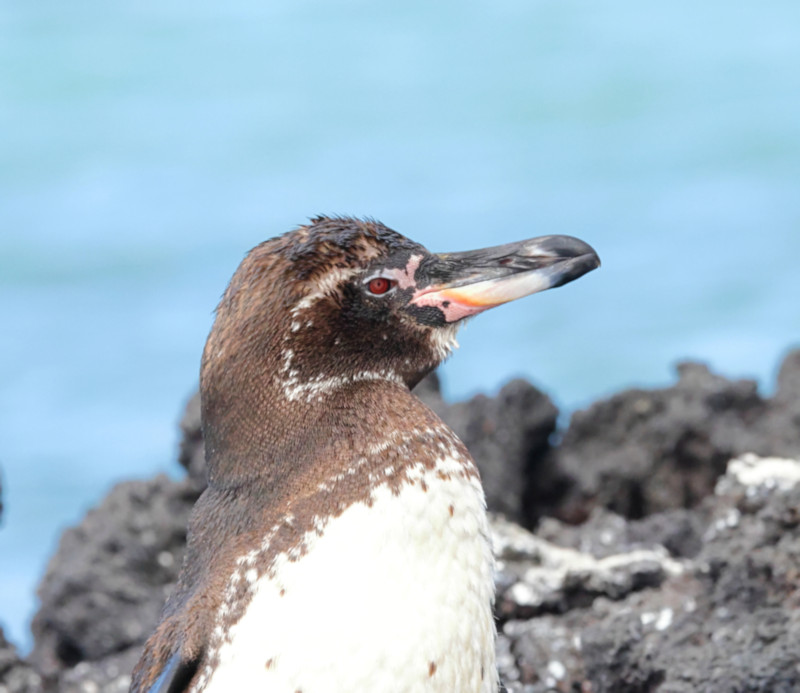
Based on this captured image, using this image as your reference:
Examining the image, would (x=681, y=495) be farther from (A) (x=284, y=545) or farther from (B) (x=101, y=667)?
(A) (x=284, y=545)

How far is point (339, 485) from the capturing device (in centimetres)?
315

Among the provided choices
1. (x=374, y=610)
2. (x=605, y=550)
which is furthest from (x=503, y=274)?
(x=605, y=550)

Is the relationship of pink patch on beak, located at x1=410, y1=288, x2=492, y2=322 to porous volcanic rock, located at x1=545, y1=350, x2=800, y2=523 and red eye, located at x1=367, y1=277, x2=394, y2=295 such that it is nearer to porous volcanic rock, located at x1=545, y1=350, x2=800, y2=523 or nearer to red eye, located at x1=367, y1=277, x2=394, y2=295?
red eye, located at x1=367, y1=277, x2=394, y2=295

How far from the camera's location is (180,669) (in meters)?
3.05

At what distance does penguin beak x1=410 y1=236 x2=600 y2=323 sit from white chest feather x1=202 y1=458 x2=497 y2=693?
0.55 metres

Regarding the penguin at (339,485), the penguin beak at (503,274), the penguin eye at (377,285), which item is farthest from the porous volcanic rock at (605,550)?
Answer: the penguin eye at (377,285)

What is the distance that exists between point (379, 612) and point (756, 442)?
15.3 feet

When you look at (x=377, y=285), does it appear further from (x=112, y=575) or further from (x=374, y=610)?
(x=112, y=575)

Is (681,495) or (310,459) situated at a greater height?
(310,459)

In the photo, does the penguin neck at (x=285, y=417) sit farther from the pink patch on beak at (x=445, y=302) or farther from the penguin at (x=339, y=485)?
the pink patch on beak at (x=445, y=302)

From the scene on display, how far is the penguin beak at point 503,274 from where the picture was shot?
339cm

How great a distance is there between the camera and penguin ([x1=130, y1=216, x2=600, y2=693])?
3023 millimetres

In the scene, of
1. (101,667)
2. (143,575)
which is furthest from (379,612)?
(143,575)

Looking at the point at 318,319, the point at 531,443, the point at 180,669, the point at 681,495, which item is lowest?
the point at 681,495
